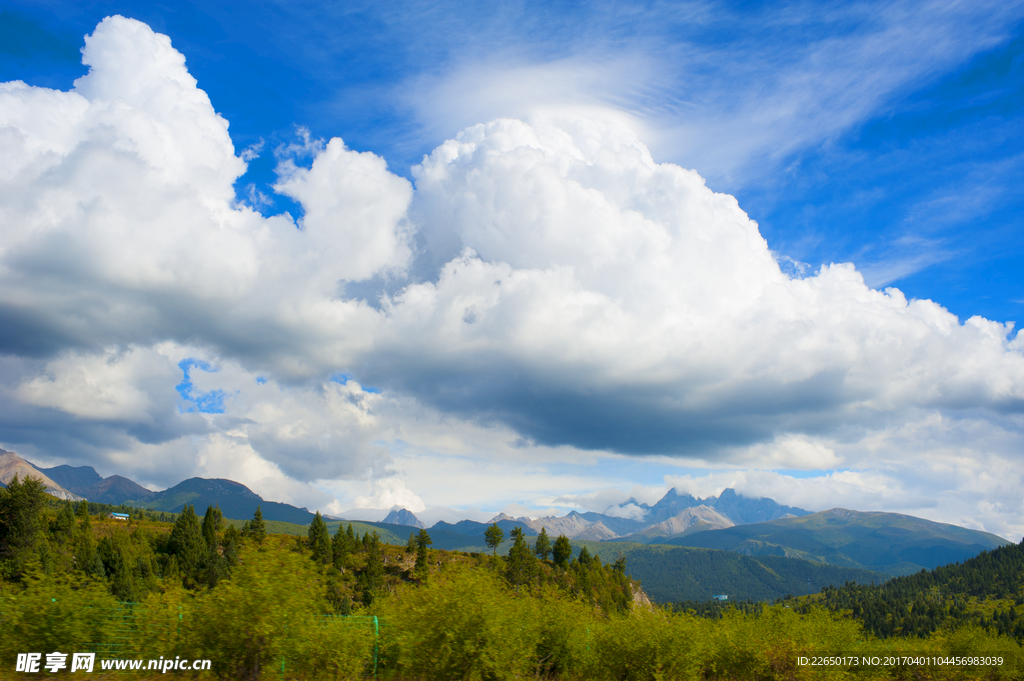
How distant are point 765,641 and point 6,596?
32.7 m

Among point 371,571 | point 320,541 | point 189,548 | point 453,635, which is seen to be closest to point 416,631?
point 453,635

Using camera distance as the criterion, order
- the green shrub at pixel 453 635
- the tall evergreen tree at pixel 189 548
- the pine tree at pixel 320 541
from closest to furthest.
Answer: the green shrub at pixel 453 635
the tall evergreen tree at pixel 189 548
the pine tree at pixel 320 541

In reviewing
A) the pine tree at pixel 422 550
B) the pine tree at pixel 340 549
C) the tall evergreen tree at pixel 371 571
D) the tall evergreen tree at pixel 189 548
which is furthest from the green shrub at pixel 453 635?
the pine tree at pixel 340 549

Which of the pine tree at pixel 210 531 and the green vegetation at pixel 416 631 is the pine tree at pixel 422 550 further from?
the green vegetation at pixel 416 631

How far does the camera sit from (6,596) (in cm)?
1753

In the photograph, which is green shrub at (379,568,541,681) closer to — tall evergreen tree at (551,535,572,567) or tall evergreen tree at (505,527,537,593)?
tall evergreen tree at (505,527,537,593)

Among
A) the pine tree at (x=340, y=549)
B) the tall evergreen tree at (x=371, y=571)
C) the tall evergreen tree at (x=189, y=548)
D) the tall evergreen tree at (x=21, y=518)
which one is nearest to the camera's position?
the tall evergreen tree at (x=21, y=518)

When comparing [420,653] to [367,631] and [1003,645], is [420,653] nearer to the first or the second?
[367,631]

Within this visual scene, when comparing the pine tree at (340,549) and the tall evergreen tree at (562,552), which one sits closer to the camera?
the pine tree at (340,549)

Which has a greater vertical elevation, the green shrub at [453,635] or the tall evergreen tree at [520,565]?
the green shrub at [453,635]

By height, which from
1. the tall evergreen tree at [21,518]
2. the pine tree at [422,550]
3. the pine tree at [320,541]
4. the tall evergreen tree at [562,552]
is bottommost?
the tall evergreen tree at [562,552]

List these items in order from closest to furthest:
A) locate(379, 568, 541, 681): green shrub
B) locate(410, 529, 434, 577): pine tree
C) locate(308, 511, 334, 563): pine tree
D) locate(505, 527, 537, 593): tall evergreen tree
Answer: locate(379, 568, 541, 681): green shrub < locate(308, 511, 334, 563): pine tree < locate(505, 527, 537, 593): tall evergreen tree < locate(410, 529, 434, 577): pine tree

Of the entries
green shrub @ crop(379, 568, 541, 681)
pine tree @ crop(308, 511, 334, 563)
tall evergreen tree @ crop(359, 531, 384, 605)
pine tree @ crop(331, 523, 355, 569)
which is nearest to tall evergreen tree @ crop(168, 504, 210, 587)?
pine tree @ crop(308, 511, 334, 563)

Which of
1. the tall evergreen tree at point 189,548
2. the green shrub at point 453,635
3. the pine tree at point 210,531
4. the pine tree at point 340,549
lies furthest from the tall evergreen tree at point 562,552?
the green shrub at point 453,635
